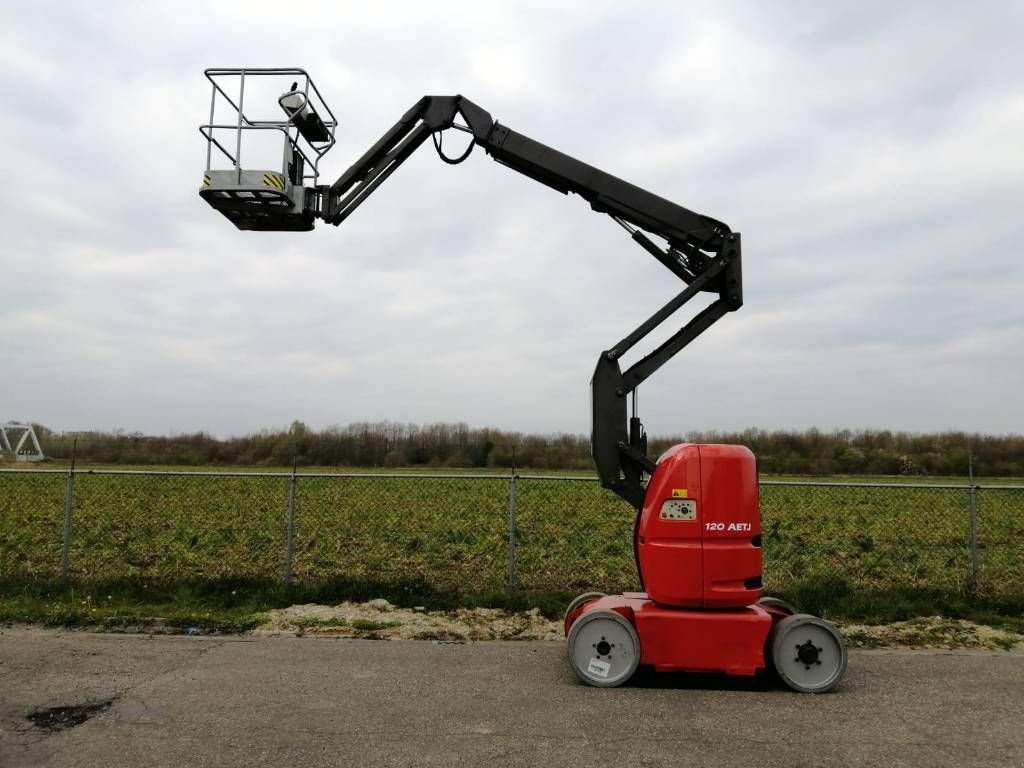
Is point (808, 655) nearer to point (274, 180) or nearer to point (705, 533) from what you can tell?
point (705, 533)

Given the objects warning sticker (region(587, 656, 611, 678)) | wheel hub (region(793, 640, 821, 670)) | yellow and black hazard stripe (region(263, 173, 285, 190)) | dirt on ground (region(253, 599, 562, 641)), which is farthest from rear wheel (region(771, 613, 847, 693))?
yellow and black hazard stripe (region(263, 173, 285, 190))

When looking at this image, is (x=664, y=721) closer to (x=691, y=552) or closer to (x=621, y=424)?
(x=691, y=552)

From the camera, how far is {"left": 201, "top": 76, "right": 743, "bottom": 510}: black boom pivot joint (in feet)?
20.7

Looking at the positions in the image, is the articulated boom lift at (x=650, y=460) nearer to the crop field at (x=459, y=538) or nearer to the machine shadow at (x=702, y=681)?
the machine shadow at (x=702, y=681)

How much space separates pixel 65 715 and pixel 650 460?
15.1 feet

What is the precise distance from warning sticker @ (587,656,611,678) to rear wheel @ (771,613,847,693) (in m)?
1.26

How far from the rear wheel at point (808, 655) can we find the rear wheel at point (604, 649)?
42.8 inches

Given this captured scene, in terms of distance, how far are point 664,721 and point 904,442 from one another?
3017 cm

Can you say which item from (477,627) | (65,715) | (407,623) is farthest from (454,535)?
(65,715)

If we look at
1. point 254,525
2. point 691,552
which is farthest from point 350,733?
point 254,525

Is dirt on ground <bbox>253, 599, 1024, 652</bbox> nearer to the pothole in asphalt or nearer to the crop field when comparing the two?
the crop field

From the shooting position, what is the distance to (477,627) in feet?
24.0

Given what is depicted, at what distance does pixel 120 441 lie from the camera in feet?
93.7

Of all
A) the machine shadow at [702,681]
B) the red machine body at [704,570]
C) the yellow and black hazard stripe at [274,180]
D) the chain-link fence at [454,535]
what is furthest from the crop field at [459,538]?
the yellow and black hazard stripe at [274,180]
